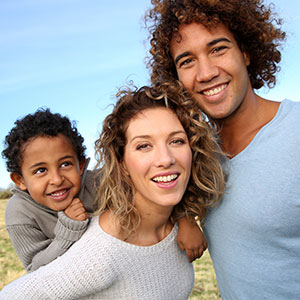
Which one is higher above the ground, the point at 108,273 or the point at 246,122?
the point at 246,122

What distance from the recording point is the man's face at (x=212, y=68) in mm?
2816

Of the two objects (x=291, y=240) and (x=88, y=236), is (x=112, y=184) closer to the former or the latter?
(x=88, y=236)

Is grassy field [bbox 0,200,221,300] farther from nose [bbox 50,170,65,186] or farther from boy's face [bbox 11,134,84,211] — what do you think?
nose [bbox 50,170,65,186]

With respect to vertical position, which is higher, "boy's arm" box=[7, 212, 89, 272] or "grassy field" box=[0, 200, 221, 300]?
"boy's arm" box=[7, 212, 89, 272]

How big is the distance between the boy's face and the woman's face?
0.64 metres

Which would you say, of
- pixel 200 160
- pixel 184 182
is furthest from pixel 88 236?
pixel 200 160

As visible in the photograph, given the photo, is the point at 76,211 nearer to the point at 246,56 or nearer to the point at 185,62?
the point at 185,62

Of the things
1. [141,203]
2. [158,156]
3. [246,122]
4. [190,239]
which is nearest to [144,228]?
[141,203]

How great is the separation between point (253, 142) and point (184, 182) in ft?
2.05

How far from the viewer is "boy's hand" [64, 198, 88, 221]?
272 cm

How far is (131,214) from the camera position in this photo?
263 centimetres

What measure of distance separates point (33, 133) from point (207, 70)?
156cm

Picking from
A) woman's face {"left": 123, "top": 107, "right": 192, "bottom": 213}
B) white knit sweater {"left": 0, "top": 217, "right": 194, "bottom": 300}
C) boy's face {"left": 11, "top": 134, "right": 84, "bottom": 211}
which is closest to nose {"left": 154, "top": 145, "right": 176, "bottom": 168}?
woman's face {"left": 123, "top": 107, "right": 192, "bottom": 213}

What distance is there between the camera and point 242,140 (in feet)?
9.31
